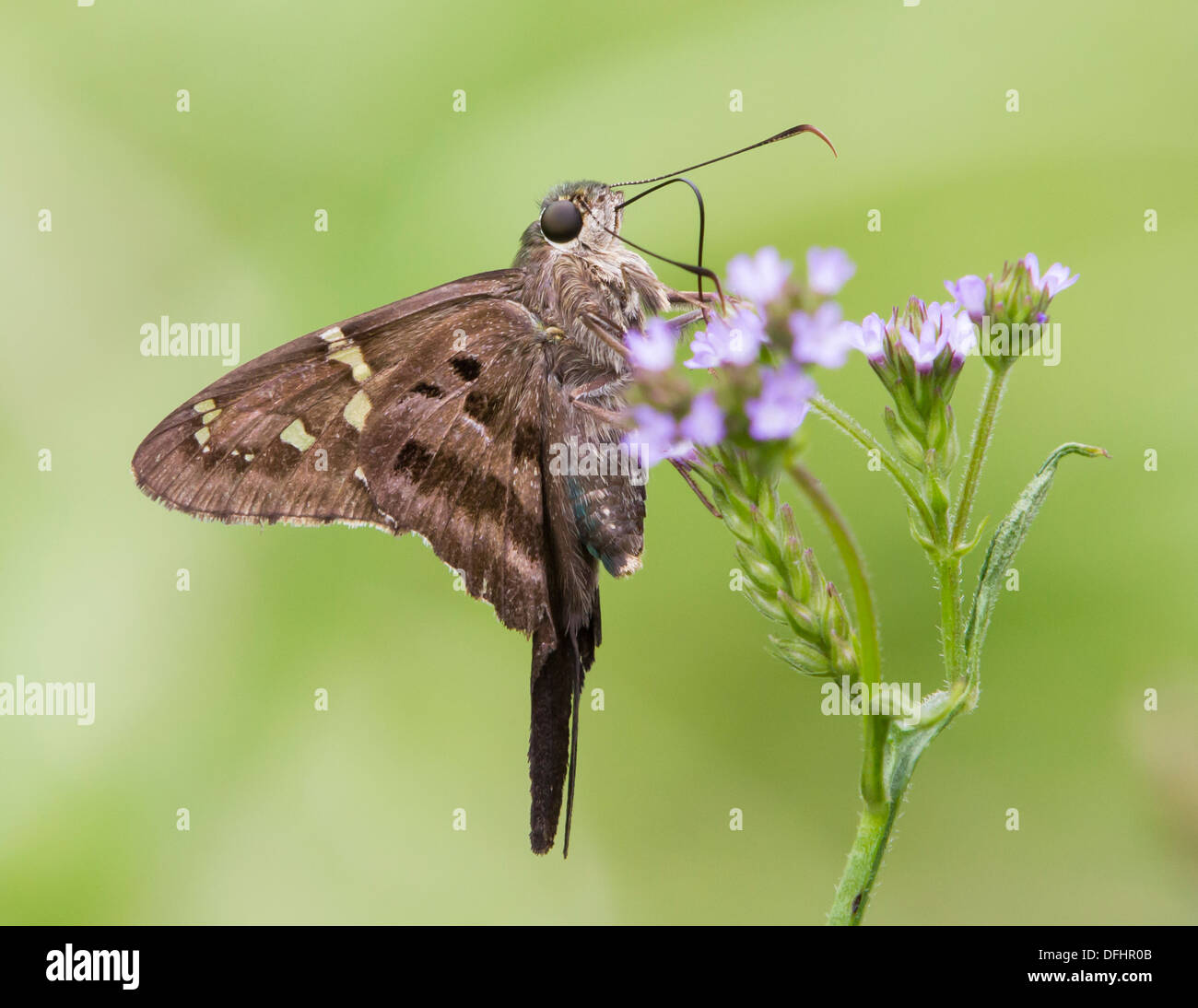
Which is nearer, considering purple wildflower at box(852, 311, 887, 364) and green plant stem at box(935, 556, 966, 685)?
green plant stem at box(935, 556, 966, 685)

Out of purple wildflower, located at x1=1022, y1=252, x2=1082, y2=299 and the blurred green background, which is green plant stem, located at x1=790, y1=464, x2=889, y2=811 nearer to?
purple wildflower, located at x1=1022, y1=252, x2=1082, y2=299

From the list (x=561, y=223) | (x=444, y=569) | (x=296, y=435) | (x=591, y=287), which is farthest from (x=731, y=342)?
(x=444, y=569)

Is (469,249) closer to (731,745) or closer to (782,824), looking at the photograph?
(731,745)

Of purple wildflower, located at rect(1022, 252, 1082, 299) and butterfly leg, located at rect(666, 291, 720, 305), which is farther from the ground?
butterfly leg, located at rect(666, 291, 720, 305)

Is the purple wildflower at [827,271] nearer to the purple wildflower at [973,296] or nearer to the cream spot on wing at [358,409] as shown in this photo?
the purple wildflower at [973,296]

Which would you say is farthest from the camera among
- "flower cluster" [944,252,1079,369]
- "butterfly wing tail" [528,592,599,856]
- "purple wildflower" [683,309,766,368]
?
"butterfly wing tail" [528,592,599,856]

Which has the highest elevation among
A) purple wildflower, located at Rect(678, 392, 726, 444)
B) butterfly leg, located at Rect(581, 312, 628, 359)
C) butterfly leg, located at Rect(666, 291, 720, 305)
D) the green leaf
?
butterfly leg, located at Rect(666, 291, 720, 305)

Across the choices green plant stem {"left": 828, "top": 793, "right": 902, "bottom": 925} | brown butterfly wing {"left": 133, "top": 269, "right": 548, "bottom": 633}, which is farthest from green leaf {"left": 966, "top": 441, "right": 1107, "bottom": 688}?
brown butterfly wing {"left": 133, "top": 269, "right": 548, "bottom": 633}

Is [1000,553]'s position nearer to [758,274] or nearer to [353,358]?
[758,274]
